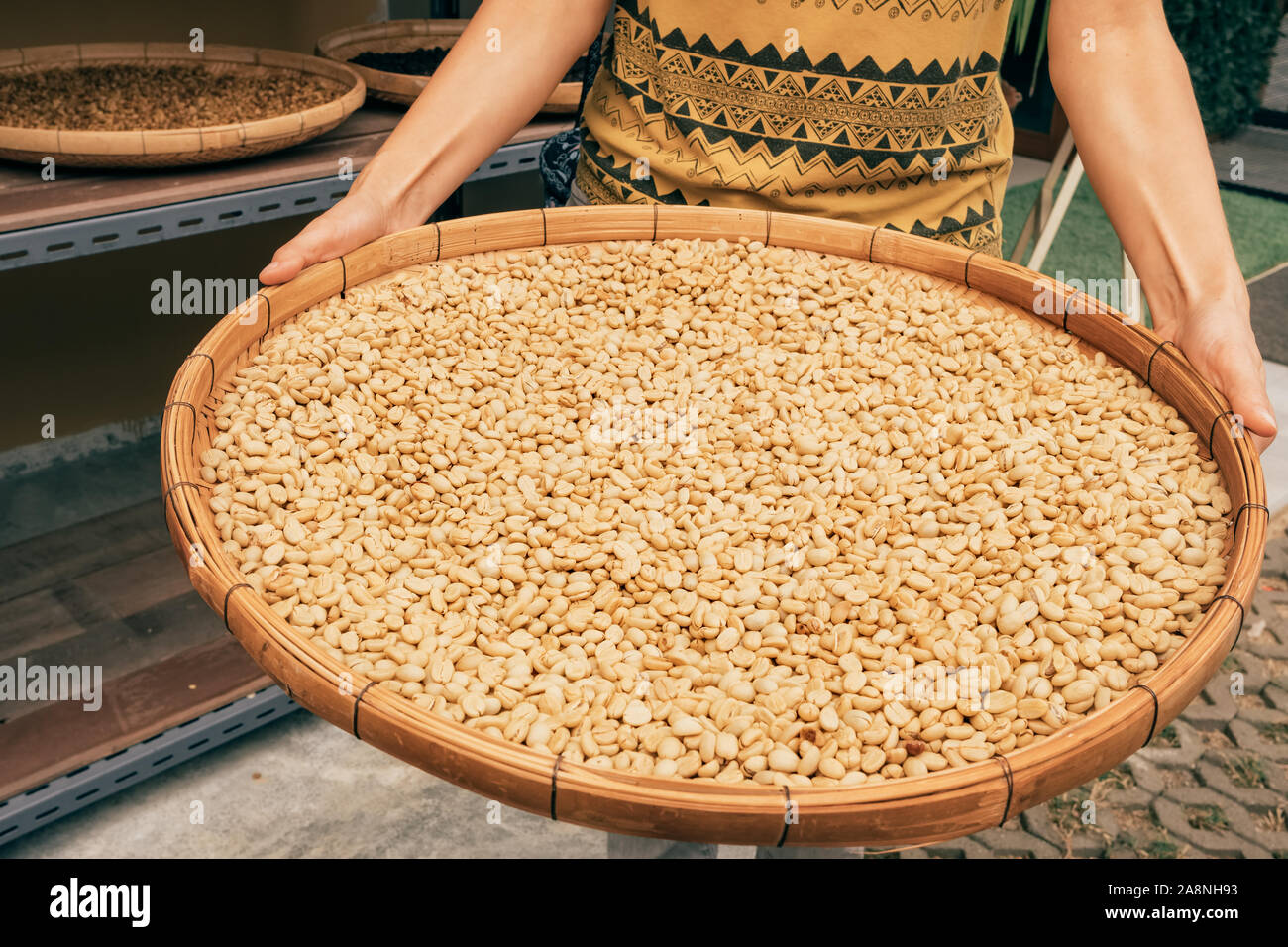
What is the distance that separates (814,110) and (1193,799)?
138 cm

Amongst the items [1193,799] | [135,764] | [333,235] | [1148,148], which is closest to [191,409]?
[333,235]

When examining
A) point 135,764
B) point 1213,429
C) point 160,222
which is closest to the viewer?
point 1213,429

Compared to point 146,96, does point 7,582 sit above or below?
below

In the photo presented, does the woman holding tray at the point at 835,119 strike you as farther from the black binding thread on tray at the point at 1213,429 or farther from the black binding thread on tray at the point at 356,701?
the black binding thread on tray at the point at 356,701

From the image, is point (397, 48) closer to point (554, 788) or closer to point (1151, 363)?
point (1151, 363)

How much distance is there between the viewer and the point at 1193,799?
1765 millimetres

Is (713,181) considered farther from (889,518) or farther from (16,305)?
(16,305)

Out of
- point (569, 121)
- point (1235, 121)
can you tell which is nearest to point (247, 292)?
point (569, 121)

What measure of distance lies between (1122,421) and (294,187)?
115cm

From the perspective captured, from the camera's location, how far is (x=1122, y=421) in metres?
0.97

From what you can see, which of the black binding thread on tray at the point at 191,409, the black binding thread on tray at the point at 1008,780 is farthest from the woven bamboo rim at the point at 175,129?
the black binding thread on tray at the point at 1008,780

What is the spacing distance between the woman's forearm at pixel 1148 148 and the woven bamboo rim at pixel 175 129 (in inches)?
40.6

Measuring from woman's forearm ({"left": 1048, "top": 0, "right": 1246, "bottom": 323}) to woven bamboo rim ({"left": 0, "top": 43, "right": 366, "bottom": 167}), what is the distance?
40.6 inches

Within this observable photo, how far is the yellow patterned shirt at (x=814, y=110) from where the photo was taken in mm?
1069
